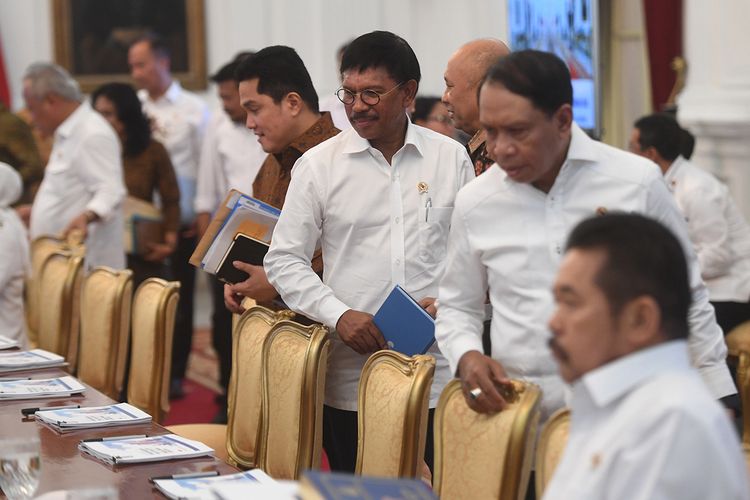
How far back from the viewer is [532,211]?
248 cm

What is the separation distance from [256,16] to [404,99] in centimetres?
693

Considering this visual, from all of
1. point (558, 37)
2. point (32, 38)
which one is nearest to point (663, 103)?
point (558, 37)

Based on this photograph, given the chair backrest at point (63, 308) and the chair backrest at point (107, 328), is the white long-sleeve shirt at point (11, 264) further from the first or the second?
the chair backrest at point (107, 328)

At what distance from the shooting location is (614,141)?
26.8 feet

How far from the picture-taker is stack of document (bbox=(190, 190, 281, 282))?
11.6 ft

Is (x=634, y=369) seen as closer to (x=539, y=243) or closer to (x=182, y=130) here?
(x=539, y=243)

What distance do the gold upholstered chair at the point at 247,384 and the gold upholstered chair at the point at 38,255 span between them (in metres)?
1.73

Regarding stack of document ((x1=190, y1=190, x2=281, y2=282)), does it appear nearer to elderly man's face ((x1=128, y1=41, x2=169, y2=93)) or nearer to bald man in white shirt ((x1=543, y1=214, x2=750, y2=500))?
bald man in white shirt ((x1=543, y1=214, x2=750, y2=500))

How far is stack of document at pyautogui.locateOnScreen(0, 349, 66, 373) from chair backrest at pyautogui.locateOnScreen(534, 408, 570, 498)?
2180 millimetres

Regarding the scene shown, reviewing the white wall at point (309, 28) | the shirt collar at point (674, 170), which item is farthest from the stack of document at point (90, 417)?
the white wall at point (309, 28)

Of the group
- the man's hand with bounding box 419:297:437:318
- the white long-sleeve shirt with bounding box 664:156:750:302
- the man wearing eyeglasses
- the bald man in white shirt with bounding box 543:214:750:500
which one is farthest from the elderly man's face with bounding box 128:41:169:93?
the bald man in white shirt with bounding box 543:214:750:500

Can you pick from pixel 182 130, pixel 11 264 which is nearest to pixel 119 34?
pixel 182 130

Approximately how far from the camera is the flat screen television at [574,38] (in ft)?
18.4

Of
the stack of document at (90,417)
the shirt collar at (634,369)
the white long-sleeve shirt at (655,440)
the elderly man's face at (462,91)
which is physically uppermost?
the elderly man's face at (462,91)
